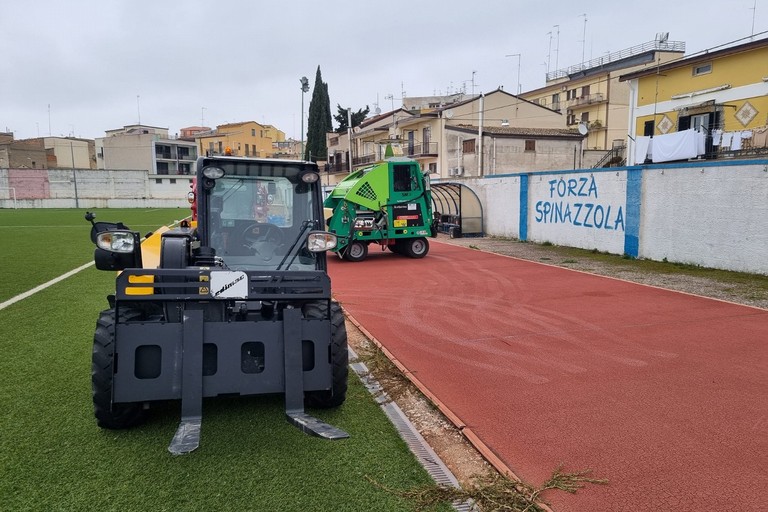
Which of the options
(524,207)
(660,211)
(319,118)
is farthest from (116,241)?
(319,118)

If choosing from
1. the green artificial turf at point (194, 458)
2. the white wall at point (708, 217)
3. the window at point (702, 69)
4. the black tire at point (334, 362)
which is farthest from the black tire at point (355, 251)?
the window at point (702, 69)

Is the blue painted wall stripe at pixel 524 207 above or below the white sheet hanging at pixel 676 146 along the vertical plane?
below

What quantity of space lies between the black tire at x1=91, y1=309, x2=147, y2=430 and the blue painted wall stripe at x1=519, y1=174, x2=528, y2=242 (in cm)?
1684

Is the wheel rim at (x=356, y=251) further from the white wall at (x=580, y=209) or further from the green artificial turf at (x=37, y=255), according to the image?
the green artificial turf at (x=37, y=255)

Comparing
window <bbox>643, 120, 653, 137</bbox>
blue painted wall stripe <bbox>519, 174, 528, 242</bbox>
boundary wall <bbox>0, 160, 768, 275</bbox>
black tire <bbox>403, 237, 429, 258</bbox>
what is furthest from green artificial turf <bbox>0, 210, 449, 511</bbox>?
window <bbox>643, 120, 653, 137</bbox>

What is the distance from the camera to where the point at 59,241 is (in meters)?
20.1

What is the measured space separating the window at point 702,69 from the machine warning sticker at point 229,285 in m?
24.9

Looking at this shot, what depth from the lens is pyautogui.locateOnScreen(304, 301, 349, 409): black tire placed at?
4.39 metres

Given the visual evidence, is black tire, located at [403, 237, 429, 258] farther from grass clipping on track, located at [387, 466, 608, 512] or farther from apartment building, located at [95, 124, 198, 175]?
apartment building, located at [95, 124, 198, 175]

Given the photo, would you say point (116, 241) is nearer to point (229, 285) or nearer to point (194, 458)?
point (229, 285)

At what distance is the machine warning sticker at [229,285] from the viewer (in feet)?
13.3

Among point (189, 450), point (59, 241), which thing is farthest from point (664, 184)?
point (59, 241)

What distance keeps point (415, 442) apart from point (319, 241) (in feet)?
5.94

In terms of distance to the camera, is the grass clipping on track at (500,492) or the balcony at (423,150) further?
the balcony at (423,150)
